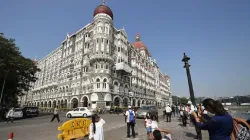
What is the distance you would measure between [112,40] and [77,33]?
13.2 m

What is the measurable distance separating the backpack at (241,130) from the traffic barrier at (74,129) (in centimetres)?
666

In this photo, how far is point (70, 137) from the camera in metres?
7.20

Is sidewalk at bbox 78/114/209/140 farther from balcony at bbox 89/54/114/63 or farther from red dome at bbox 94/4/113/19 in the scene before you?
red dome at bbox 94/4/113/19

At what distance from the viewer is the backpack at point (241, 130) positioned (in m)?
3.13

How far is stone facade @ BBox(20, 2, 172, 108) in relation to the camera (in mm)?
32584

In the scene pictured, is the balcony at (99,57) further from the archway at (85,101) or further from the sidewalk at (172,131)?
the sidewalk at (172,131)

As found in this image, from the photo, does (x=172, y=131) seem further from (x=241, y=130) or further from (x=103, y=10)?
(x=103, y=10)

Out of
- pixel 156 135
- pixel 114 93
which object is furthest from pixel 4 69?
pixel 156 135

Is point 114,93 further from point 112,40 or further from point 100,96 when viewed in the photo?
point 112,40

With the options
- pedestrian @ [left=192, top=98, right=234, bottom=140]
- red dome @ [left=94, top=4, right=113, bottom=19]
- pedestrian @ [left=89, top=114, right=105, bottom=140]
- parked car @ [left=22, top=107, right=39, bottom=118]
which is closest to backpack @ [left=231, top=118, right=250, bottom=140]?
pedestrian @ [left=192, top=98, right=234, bottom=140]

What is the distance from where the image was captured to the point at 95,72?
1280 inches

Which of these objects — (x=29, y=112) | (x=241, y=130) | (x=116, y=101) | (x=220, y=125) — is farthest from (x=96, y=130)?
(x=116, y=101)

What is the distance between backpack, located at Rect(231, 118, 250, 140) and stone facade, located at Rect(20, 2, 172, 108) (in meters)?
29.0

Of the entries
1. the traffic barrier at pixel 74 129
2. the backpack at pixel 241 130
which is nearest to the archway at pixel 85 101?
the traffic barrier at pixel 74 129
